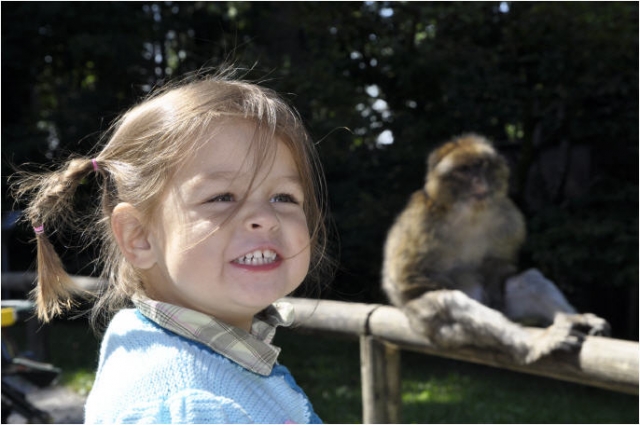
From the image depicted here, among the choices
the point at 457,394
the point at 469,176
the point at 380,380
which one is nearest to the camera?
the point at 380,380

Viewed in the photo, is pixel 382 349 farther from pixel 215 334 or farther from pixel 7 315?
pixel 215 334

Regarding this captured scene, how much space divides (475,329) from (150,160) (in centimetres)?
224

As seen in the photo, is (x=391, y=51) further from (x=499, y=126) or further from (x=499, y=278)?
(x=499, y=278)

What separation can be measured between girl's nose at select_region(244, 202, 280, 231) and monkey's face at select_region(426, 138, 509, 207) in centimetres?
310

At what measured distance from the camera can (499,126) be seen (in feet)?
23.2

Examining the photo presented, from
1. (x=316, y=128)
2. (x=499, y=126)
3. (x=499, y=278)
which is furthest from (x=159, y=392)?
(x=499, y=126)

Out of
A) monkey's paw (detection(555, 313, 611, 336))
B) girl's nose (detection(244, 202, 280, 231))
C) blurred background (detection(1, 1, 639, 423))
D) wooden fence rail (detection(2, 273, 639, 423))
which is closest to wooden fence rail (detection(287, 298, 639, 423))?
wooden fence rail (detection(2, 273, 639, 423))

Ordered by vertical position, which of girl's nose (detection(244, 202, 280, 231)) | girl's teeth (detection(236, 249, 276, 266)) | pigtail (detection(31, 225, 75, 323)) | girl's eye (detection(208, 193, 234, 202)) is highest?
girl's eye (detection(208, 193, 234, 202))

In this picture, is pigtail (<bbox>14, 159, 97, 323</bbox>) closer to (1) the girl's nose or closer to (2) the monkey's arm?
(1) the girl's nose

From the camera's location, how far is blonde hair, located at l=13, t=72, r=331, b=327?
1.38 meters

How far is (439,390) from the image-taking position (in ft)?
19.9

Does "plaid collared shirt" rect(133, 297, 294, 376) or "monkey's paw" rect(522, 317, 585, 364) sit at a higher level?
"plaid collared shirt" rect(133, 297, 294, 376)

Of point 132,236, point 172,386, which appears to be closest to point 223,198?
point 132,236

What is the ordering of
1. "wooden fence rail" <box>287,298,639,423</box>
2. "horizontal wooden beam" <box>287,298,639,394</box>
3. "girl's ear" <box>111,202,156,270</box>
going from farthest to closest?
"wooden fence rail" <box>287,298,639,423</box>, "horizontal wooden beam" <box>287,298,639,394</box>, "girl's ear" <box>111,202,156,270</box>
